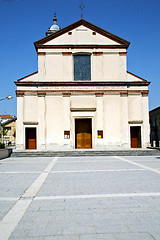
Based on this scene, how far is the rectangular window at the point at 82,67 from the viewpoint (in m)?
21.7

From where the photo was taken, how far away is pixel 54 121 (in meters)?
21.0

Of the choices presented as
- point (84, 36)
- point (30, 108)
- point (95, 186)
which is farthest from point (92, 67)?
point (95, 186)

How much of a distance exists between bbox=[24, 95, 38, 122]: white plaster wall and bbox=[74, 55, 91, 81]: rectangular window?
4853mm

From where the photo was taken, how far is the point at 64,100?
21172 mm

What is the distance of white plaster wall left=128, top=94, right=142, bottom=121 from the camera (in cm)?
2148

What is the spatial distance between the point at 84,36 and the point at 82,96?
6.41 m

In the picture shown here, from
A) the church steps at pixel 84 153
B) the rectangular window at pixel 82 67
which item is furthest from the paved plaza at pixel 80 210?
the rectangular window at pixel 82 67

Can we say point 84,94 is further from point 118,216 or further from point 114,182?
point 118,216

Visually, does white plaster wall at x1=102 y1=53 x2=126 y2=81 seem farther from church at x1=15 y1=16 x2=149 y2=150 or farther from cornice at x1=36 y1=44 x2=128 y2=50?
cornice at x1=36 y1=44 x2=128 y2=50

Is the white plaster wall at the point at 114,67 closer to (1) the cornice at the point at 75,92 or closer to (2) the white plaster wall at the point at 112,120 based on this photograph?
(1) the cornice at the point at 75,92

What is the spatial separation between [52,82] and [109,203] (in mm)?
17586

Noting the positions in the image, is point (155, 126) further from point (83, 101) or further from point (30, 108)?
point (30, 108)

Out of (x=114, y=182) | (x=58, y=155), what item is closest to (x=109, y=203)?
(x=114, y=182)

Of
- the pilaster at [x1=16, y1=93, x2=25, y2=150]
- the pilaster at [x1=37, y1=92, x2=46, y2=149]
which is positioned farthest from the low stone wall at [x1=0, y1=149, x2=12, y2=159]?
the pilaster at [x1=37, y1=92, x2=46, y2=149]
